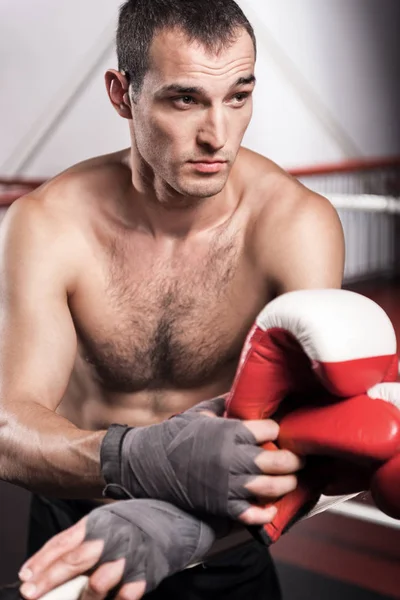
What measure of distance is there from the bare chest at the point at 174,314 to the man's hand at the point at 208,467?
552 millimetres

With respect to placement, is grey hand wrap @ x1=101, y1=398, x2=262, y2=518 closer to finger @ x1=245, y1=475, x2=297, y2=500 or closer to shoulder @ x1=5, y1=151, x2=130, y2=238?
finger @ x1=245, y1=475, x2=297, y2=500

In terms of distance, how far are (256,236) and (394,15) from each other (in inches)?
217

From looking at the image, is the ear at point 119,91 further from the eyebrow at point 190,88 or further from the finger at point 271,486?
the finger at point 271,486

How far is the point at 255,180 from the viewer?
1.71 meters

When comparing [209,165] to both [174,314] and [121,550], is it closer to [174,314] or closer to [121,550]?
[174,314]

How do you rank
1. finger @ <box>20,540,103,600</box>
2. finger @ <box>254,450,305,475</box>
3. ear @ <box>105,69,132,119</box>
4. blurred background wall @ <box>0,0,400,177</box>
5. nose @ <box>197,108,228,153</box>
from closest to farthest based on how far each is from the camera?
finger @ <box>20,540,103,600</box>
finger @ <box>254,450,305,475</box>
nose @ <box>197,108,228,153</box>
ear @ <box>105,69,132,119</box>
blurred background wall @ <box>0,0,400,177</box>

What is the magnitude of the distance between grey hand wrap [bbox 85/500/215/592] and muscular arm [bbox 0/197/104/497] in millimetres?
193

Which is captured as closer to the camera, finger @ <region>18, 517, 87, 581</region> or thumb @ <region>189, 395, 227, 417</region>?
finger @ <region>18, 517, 87, 581</region>

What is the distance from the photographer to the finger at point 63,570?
0.96 metres

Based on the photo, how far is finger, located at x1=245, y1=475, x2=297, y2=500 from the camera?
1056 millimetres

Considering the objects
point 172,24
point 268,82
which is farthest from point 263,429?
point 268,82

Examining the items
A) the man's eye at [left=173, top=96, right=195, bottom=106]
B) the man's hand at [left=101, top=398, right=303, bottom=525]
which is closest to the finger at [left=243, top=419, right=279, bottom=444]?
the man's hand at [left=101, top=398, right=303, bottom=525]

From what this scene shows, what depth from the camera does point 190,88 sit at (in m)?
1.41

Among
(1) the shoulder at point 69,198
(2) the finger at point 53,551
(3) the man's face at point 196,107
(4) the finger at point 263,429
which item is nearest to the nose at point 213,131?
(3) the man's face at point 196,107
